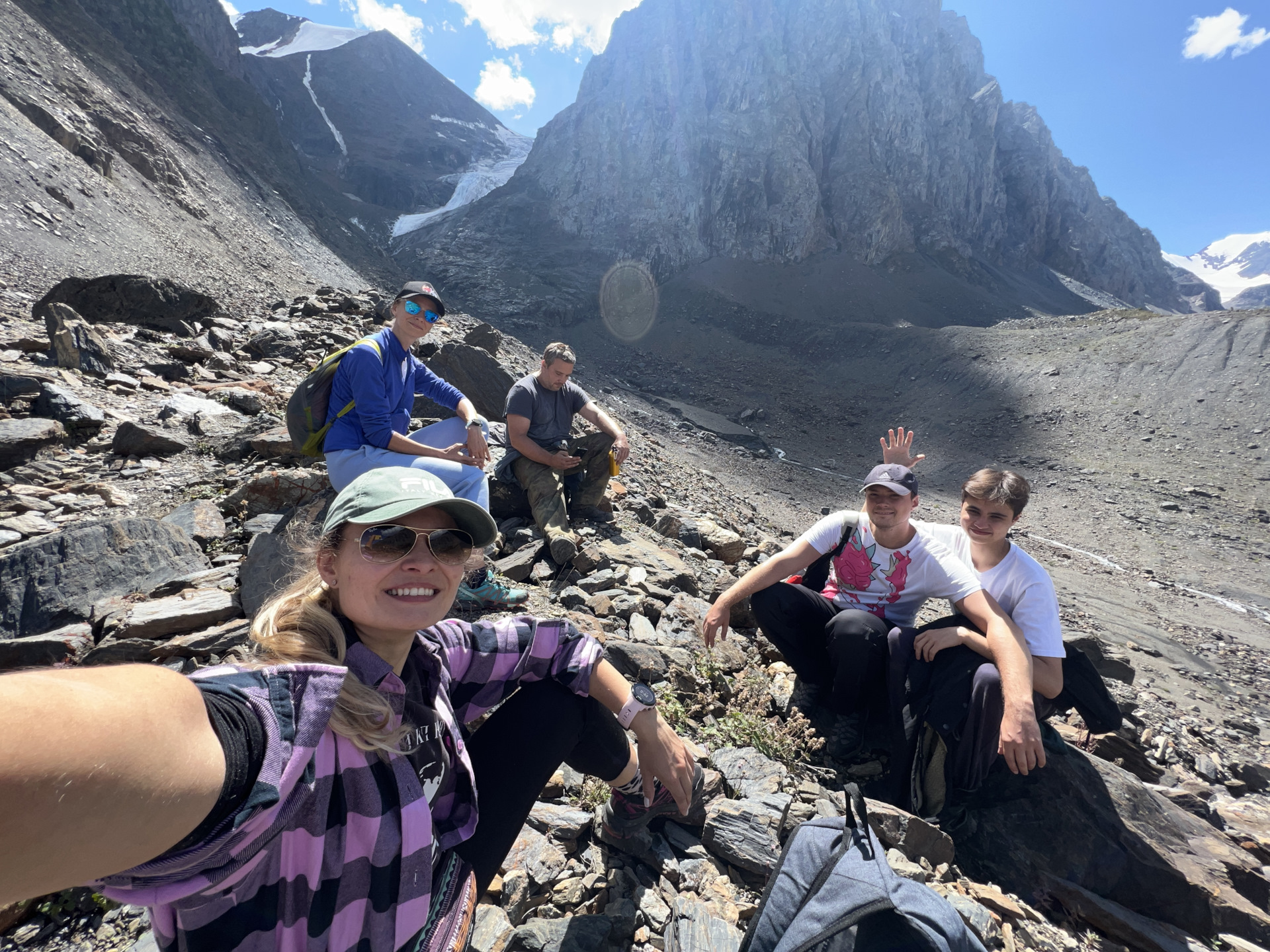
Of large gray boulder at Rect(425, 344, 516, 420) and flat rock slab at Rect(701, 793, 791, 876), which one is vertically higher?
Result: large gray boulder at Rect(425, 344, 516, 420)

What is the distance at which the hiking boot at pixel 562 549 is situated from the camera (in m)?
5.32

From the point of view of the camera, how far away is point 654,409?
2441cm

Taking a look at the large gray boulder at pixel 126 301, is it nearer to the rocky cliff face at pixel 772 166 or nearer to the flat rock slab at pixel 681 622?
the flat rock slab at pixel 681 622

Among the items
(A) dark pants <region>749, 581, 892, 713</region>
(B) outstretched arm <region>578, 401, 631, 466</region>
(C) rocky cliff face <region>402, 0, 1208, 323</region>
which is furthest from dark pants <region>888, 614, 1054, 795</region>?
(C) rocky cliff face <region>402, 0, 1208, 323</region>

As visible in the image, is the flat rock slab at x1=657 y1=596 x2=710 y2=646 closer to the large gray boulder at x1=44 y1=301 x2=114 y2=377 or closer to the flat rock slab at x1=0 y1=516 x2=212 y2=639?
the flat rock slab at x1=0 y1=516 x2=212 y2=639

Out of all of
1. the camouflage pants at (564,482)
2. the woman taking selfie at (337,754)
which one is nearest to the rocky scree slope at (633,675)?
the camouflage pants at (564,482)

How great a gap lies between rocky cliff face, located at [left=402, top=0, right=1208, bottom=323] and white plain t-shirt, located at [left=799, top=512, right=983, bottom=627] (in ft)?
146

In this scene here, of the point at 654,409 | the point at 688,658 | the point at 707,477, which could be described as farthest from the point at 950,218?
the point at 688,658

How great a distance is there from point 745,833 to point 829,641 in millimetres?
1453

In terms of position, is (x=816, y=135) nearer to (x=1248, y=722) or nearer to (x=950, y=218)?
(x=950, y=218)

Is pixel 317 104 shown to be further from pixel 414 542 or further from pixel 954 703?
pixel 954 703

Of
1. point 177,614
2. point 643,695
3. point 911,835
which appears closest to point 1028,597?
point 911,835

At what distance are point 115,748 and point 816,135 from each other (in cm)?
6531

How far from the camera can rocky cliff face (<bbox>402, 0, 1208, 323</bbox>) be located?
50.9 metres
